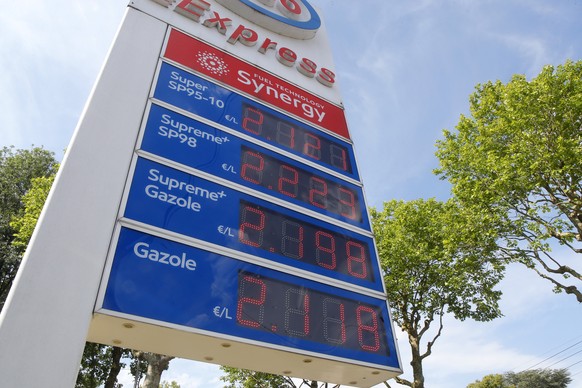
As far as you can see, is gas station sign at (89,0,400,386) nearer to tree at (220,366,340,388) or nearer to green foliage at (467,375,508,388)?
tree at (220,366,340,388)

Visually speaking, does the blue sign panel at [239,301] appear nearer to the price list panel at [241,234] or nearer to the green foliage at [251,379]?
the price list panel at [241,234]

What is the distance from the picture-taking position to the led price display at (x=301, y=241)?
6.11 meters

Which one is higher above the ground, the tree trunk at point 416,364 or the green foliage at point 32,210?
the green foliage at point 32,210

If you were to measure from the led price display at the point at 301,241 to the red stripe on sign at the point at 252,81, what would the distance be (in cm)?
319

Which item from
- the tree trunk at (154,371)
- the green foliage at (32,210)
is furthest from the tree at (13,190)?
the tree trunk at (154,371)

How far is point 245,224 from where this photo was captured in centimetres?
611

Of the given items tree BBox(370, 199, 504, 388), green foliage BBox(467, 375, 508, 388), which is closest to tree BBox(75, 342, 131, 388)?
tree BBox(370, 199, 504, 388)

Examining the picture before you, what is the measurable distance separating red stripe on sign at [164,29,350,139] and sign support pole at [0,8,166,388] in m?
1.68

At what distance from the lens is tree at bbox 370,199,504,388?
1490 cm

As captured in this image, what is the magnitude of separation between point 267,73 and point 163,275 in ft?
20.0

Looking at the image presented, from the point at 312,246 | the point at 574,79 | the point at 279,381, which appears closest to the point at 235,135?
the point at 312,246

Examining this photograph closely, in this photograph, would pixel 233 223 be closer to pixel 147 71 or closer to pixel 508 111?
pixel 147 71

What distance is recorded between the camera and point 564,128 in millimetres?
13547

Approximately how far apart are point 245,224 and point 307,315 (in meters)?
1.60
